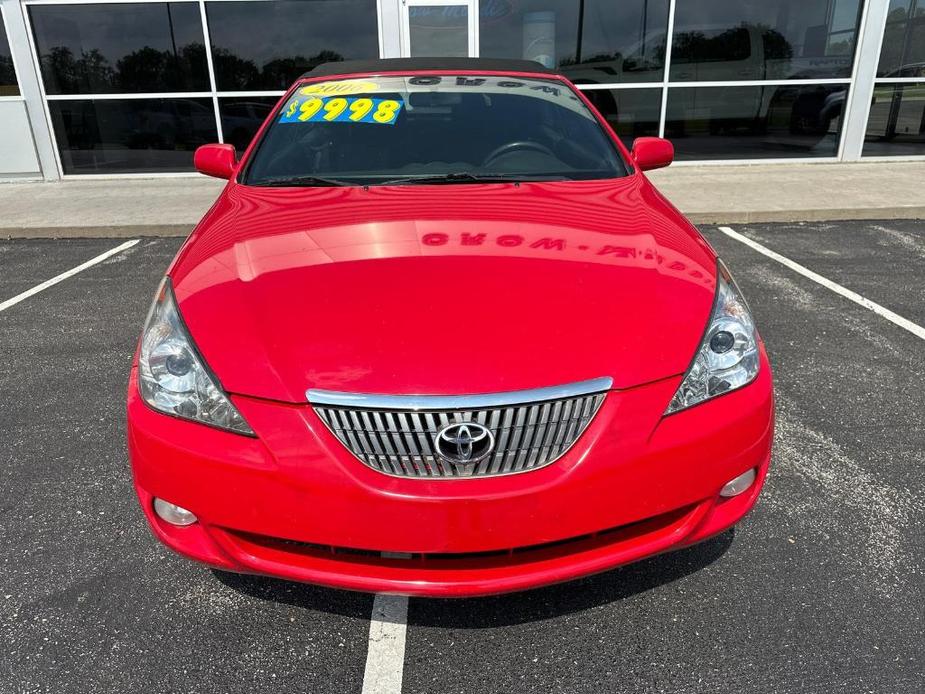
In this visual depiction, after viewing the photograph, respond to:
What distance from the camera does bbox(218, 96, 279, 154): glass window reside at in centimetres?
954

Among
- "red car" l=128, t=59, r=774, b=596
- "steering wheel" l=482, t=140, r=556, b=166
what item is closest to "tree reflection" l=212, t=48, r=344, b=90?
"steering wheel" l=482, t=140, r=556, b=166

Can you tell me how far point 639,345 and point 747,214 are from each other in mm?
5908

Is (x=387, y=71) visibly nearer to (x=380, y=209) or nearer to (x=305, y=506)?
(x=380, y=209)

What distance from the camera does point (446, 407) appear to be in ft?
5.10

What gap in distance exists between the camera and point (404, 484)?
155 cm

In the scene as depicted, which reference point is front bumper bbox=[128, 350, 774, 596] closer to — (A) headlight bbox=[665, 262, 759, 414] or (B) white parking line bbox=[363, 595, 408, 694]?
(A) headlight bbox=[665, 262, 759, 414]

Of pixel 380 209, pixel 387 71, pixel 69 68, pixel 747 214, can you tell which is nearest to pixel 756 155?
pixel 747 214

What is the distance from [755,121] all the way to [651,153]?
313 inches

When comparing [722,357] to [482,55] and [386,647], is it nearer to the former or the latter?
[386,647]

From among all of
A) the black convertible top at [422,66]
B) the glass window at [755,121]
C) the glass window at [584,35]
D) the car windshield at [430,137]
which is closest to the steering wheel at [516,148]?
the car windshield at [430,137]

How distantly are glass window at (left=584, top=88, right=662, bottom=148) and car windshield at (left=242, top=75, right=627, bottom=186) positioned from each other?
23.3 ft

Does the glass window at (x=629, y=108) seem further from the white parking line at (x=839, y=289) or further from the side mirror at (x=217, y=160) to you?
the side mirror at (x=217, y=160)

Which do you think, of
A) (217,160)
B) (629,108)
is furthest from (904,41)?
(217,160)

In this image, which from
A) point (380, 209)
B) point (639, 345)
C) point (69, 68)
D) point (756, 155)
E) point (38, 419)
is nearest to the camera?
point (639, 345)
